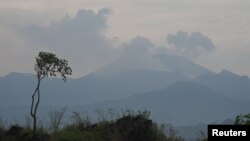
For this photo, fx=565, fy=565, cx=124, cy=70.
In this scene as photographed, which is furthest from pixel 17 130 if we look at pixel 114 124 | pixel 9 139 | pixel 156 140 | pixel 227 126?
pixel 227 126

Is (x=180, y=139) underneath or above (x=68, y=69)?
underneath

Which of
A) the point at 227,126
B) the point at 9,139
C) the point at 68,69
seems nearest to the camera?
the point at 227,126

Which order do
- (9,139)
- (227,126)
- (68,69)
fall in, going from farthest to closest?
(68,69), (9,139), (227,126)

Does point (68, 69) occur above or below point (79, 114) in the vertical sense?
above

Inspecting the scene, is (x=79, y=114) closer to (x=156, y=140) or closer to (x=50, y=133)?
(x=50, y=133)

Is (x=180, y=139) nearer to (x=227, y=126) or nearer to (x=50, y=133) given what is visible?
(x=50, y=133)

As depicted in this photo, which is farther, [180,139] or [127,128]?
[180,139]

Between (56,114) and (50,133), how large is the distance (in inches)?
42.9

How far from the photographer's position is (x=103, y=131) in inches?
738

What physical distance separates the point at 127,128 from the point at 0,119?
16.0 ft

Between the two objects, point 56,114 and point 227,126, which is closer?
point 227,126

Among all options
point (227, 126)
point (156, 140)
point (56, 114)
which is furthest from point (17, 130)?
point (227, 126)

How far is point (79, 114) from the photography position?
811 inches

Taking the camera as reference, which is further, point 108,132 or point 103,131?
point 103,131
